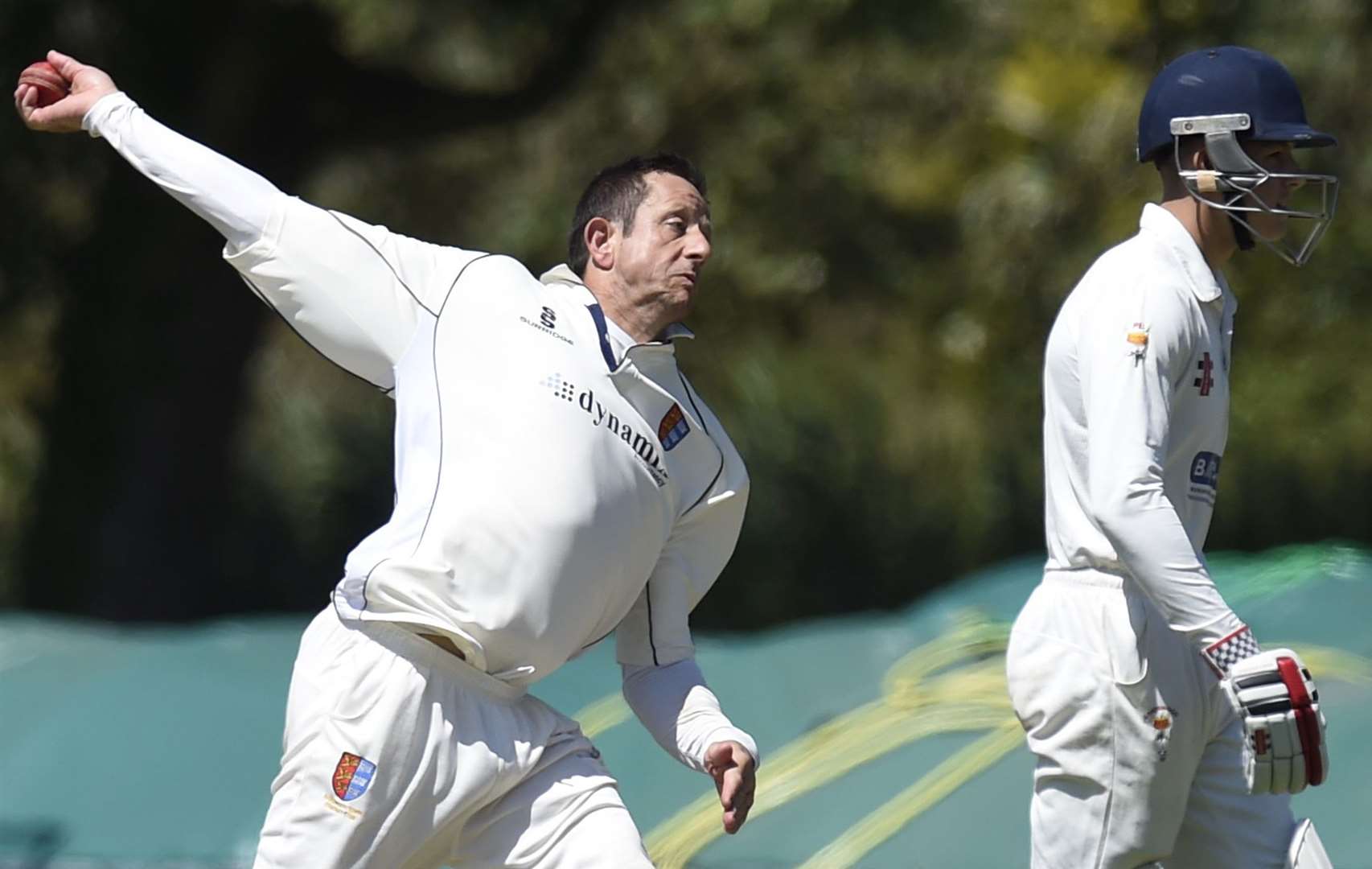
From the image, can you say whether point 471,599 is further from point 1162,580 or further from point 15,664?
point 15,664

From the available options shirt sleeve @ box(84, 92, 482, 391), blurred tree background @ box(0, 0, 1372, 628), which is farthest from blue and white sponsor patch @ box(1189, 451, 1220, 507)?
blurred tree background @ box(0, 0, 1372, 628)

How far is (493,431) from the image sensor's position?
3689 mm

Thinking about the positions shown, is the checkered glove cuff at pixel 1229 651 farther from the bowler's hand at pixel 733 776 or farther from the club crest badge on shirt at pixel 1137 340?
the bowler's hand at pixel 733 776

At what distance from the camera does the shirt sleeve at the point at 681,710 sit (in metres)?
3.82

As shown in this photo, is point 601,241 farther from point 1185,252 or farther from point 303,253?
point 1185,252

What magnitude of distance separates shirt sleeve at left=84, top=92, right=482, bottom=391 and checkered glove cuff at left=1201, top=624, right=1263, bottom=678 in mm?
1530

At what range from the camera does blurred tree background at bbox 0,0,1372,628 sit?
1242 cm

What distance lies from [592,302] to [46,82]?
1085 mm

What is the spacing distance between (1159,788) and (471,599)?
1.31 meters

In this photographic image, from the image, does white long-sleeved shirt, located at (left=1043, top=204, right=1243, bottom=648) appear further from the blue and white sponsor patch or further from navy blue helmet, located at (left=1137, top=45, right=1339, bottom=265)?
navy blue helmet, located at (left=1137, top=45, right=1339, bottom=265)

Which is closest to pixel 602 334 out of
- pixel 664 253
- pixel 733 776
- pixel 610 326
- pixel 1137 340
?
pixel 610 326

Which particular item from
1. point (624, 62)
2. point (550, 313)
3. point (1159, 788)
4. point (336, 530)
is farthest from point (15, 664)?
point (624, 62)

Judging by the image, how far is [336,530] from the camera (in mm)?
13711

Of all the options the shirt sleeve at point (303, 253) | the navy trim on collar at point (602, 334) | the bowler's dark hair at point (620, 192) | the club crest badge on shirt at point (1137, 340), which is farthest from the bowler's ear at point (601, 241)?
the club crest badge on shirt at point (1137, 340)
